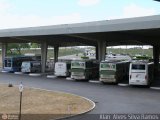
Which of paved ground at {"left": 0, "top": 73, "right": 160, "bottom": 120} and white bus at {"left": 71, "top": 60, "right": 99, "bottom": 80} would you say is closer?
paved ground at {"left": 0, "top": 73, "right": 160, "bottom": 120}

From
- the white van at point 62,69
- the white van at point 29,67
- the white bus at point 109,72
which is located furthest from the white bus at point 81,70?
the white van at point 29,67

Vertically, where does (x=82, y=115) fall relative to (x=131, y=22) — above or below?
below

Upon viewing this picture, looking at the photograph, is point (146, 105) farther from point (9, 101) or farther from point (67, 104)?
point (9, 101)

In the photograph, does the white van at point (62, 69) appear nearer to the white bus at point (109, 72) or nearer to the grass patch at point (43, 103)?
the white bus at point (109, 72)

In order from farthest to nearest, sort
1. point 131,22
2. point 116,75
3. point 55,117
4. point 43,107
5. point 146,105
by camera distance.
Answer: point 116,75, point 131,22, point 146,105, point 43,107, point 55,117

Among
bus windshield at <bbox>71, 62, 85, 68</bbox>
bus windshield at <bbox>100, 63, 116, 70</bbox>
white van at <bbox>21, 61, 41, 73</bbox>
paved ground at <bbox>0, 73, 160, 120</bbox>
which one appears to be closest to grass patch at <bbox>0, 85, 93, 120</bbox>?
paved ground at <bbox>0, 73, 160, 120</bbox>

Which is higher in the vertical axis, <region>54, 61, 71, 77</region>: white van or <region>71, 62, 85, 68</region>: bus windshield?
<region>71, 62, 85, 68</region>: bus windshield

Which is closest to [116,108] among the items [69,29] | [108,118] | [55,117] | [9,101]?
[108,118]

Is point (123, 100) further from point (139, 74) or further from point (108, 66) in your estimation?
point (108, 66)

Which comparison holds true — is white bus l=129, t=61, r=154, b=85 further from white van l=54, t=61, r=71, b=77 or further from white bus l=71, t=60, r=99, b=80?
white van l=54, t=61, r=71, b=77

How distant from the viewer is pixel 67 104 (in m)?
22.4

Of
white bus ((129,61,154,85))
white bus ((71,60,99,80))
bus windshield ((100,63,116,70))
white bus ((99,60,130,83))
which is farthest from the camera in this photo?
white bus ((71,60,99,80))

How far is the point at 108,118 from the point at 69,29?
70.4 feet

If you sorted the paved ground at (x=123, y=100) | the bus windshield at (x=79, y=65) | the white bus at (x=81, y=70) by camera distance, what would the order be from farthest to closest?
the bus windshield at (x=79, y=65)
the white bus at (x=81, y=70)
the paved ground at (x=123, y=100)
